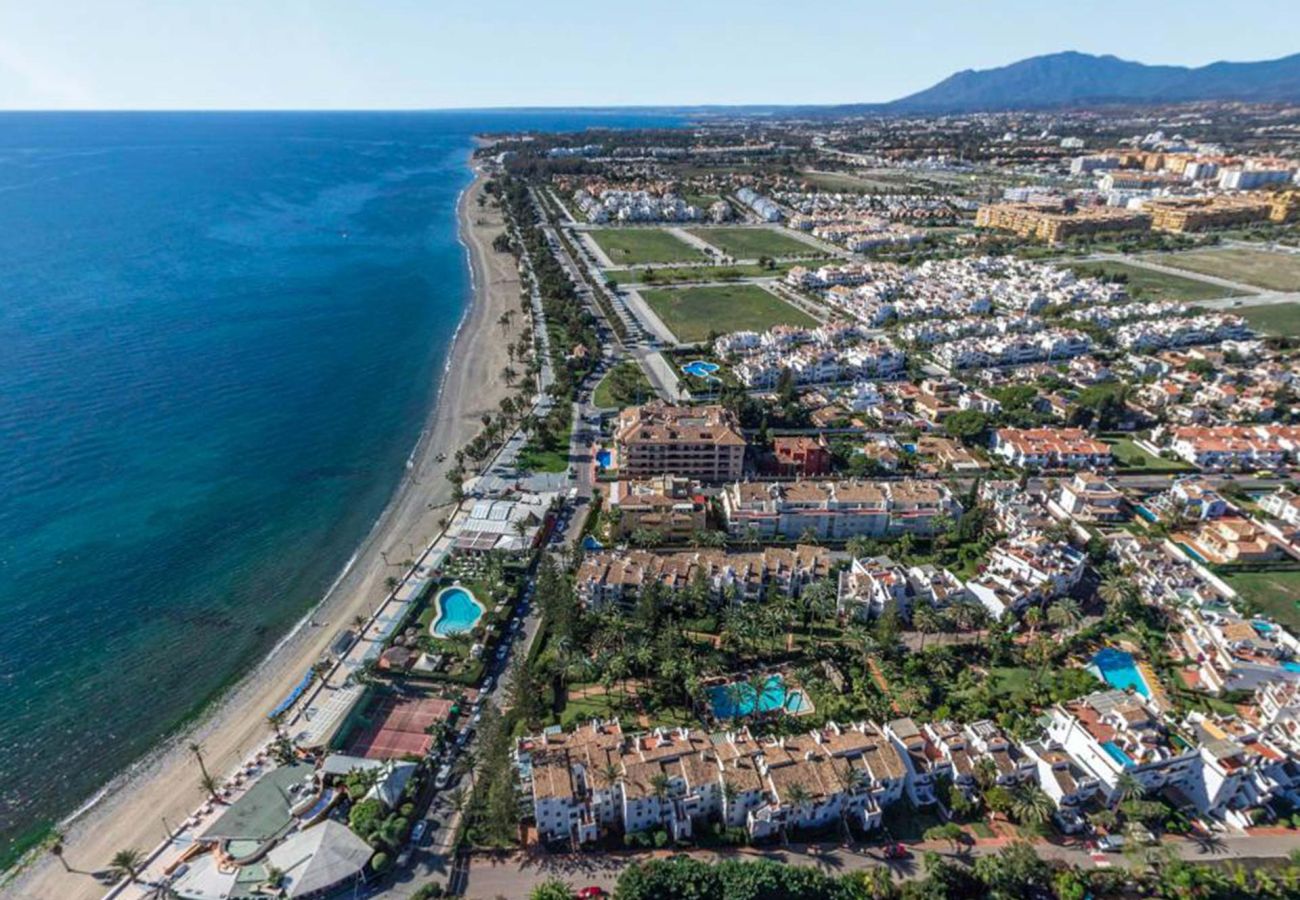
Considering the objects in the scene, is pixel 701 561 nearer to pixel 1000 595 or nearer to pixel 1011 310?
pixel 1000 595

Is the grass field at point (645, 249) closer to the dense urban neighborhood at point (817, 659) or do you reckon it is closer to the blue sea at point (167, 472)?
the blue sea at point (167, 472)

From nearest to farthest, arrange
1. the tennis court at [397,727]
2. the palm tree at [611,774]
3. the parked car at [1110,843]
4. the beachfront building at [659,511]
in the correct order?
the parked car at [1110,843] → the palm tree at [611,774] → the tennis court at [397,727] → the beachfront building at [659,511]

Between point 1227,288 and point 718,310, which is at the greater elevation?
point 718,310

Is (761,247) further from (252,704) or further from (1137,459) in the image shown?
(252,704)

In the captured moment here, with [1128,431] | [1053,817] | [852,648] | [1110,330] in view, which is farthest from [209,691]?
[1110,330]

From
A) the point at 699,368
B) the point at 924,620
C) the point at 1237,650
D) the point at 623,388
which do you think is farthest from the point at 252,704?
the point at 699,368

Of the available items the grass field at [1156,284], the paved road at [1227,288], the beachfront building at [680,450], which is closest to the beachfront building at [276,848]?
the beachfront building at [680,450]
